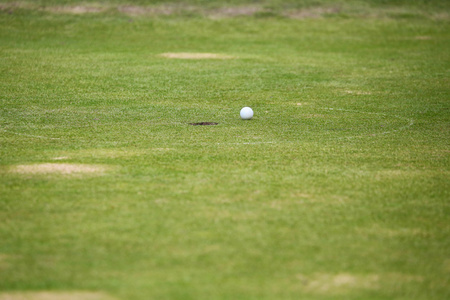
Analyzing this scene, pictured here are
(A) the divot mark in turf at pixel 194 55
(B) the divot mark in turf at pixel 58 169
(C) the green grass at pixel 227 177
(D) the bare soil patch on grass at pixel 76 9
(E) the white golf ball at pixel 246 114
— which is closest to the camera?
(C) the green grass at pixel 227 177

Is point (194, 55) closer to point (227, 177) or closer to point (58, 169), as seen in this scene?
point (58, 169)

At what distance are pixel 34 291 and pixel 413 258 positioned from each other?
11.3 ft

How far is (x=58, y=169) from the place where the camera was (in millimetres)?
8711

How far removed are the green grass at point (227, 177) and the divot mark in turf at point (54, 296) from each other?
85 millimetres

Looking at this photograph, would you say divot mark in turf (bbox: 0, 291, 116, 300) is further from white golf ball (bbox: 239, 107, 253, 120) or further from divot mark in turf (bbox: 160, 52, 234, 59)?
divot mark in turf (bbox: 160, 52, 234, 59)

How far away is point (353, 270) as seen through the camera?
18.3 feet

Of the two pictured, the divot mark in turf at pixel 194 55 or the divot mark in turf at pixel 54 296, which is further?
the divot mark in turf at pixel 194 55

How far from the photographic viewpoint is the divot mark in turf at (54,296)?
16.4 feet

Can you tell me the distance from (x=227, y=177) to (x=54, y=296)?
3.79 meters

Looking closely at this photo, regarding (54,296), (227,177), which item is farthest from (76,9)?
(54,296)

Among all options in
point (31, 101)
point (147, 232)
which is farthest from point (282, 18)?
point (147, 232)

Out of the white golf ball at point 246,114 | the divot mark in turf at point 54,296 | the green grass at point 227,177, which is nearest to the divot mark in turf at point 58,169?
the green grass at point 227,177

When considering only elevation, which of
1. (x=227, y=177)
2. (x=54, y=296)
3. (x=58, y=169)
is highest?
(x=54, y=296)

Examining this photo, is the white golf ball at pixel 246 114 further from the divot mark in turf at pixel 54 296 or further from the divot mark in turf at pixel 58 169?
the divot mark in turf at pixel 54 296
